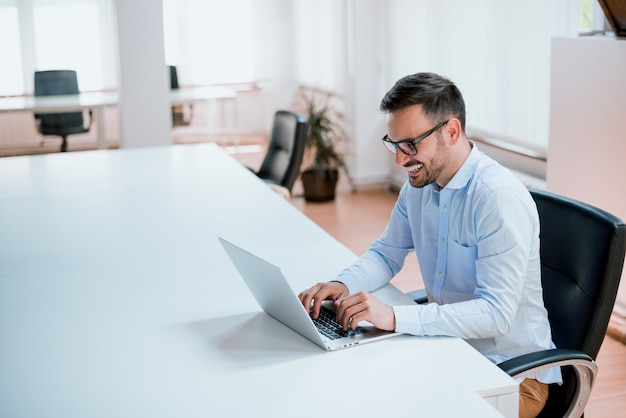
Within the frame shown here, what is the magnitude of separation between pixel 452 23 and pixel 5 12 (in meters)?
4.56

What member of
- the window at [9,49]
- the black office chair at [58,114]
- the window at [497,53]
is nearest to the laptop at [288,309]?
the window at [497,53]

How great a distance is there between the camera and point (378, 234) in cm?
582

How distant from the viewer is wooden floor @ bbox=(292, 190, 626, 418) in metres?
3.35

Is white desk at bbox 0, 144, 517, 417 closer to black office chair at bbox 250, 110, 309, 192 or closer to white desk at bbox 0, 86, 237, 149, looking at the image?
black office chair at bbox 250, 110, 309, 192

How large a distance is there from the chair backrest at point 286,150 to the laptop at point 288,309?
94.0 inches

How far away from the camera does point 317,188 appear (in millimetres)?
A: 6785

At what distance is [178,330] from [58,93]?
572 centimetres

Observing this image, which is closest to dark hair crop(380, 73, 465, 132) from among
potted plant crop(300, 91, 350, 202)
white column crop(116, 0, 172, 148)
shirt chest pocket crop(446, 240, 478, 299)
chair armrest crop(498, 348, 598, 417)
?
shirt chest pocket crop(446, 240, 478, 299)

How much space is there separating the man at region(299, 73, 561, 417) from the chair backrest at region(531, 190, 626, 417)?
4 cm

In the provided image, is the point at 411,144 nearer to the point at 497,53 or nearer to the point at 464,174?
the point at 464,174

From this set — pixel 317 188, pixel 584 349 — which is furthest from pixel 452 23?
pixel 584 349

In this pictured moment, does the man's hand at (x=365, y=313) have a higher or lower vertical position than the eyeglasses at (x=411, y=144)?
lower

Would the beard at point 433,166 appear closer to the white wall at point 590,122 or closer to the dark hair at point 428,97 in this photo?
the dark hair at point 428,97

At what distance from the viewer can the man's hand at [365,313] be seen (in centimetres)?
201
